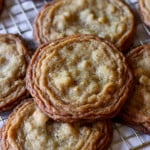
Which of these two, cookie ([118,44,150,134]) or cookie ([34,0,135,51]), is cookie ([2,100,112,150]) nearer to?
cookie ([118,44,150,134])

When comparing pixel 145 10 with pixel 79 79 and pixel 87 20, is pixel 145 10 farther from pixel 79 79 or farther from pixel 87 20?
pixel 79 79

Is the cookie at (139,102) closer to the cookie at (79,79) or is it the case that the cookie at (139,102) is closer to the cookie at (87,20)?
the cookie at (79,79)

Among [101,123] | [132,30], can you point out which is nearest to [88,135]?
[101,123]

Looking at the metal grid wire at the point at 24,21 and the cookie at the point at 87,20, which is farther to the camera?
the metal grid wire at the point at 24,21

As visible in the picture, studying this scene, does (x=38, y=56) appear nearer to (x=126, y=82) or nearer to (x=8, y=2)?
(x=126, y=82)

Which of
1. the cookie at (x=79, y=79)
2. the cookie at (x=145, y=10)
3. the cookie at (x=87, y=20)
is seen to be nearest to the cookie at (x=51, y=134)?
the cookie at (x=79, y=79)
